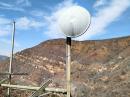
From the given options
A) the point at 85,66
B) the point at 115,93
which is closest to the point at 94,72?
the point at 85,66

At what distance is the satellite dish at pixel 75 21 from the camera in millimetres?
6395

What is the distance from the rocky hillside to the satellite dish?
17.8m

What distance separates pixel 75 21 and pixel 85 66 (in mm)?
30406

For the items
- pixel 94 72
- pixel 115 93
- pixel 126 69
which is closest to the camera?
pixel 115 93

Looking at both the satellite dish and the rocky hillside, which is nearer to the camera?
the satellite dish

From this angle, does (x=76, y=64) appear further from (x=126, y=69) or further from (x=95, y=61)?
(x=126, y=69)

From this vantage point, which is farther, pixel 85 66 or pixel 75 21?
pixel 85 66

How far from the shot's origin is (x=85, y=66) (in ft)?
120

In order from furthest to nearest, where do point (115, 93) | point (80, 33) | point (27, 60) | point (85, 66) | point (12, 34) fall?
1. point (27, 60)
2. point (85, 66)
3. point (115, 93)
4. point (12, 34)
5. point (80, 33)

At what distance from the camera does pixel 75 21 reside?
6398 mm

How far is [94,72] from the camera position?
33312 millimetres

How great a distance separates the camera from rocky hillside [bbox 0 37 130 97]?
26.9 meters

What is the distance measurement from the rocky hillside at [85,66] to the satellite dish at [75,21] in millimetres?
17755

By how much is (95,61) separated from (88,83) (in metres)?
8.97
